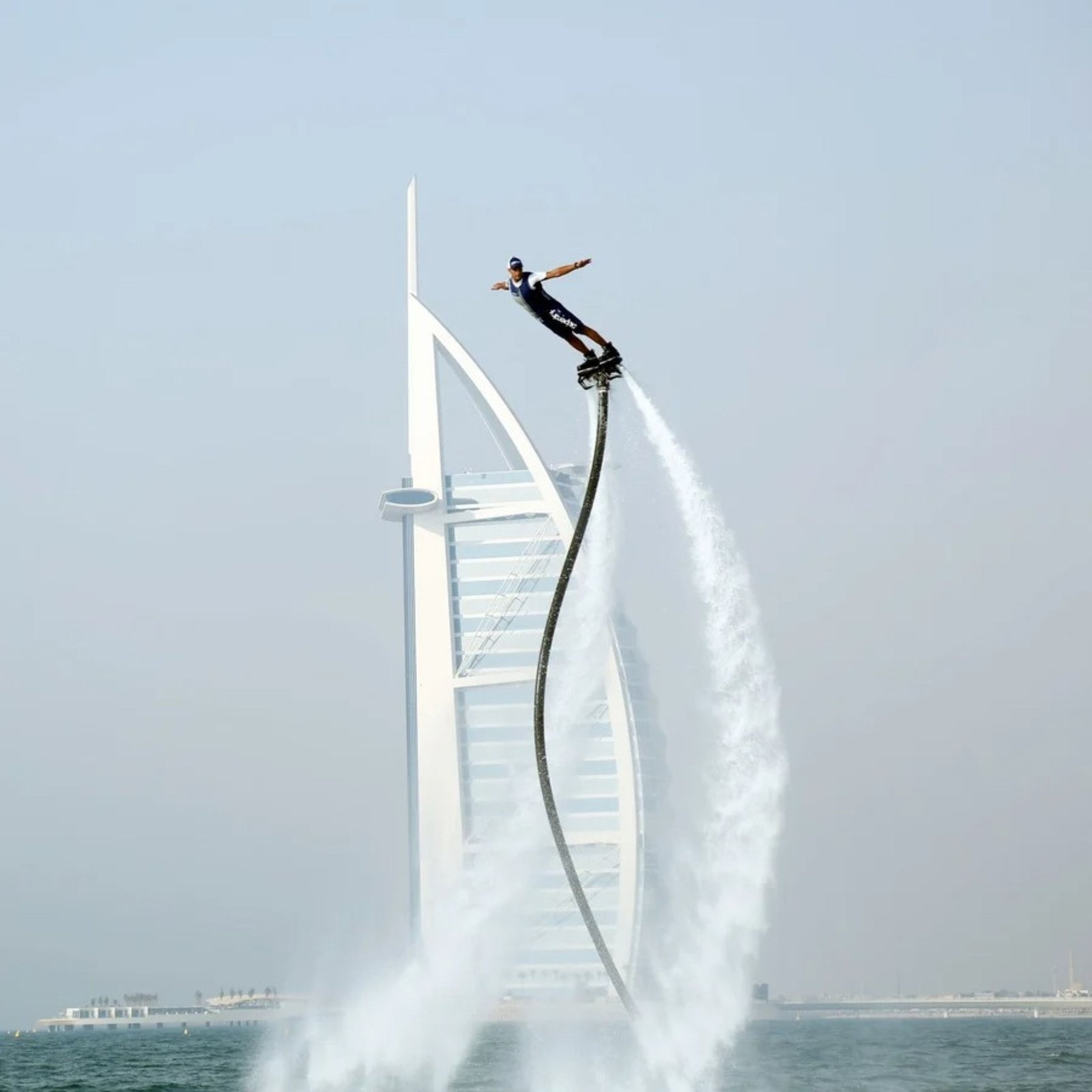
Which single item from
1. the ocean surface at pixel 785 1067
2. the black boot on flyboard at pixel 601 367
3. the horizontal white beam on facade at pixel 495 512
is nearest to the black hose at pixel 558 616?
the black boot on flyboard at pixel 601 367

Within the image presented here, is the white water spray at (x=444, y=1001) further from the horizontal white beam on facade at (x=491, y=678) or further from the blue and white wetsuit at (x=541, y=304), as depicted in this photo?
the horizontal white beam on facade at (x=491, y=678)

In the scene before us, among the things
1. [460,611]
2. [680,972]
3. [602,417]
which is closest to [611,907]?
[460,611]

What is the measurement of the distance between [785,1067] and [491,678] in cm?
5116

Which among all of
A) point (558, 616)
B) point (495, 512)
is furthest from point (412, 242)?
point (558, 616)

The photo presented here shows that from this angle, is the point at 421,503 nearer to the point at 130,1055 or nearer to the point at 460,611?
the point at 460,611

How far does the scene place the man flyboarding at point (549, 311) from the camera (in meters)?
25.4

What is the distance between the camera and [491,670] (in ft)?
398

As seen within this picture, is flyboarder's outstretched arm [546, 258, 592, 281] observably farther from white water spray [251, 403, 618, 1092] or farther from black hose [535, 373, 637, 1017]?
white water spray [251, 403, 618, 1092]

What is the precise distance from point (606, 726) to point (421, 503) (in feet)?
69.5

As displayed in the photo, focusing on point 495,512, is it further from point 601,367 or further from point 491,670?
point 601,367

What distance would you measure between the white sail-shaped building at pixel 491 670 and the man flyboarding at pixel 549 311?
81239 mm

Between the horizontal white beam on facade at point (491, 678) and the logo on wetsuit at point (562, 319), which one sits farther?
the horizontal white beam on facade at point (491, 678)

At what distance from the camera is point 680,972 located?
140ft

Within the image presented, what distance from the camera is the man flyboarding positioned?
25.4 meters
